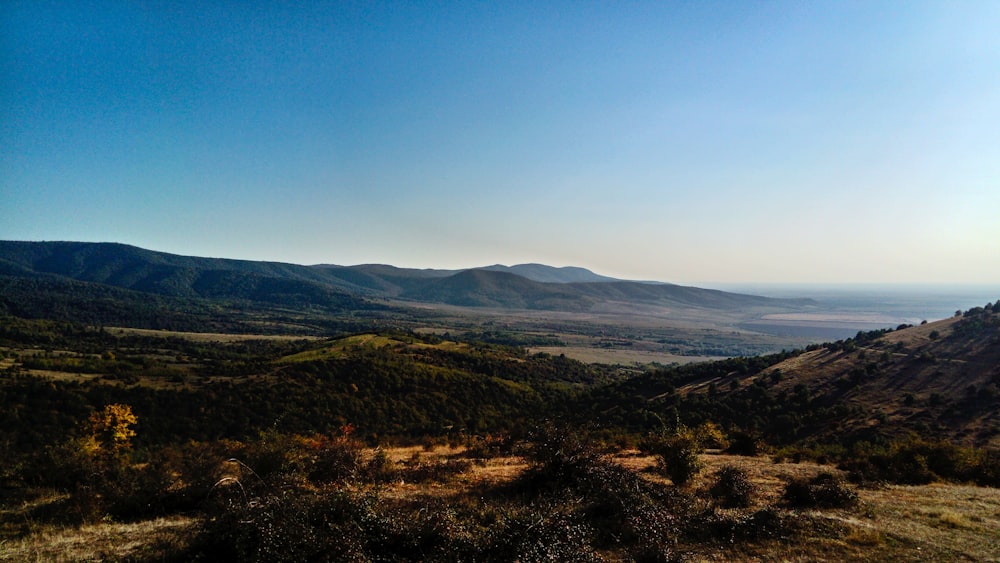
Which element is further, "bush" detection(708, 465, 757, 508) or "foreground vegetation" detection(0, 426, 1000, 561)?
"bush" detection(708, 465, 757, 508)

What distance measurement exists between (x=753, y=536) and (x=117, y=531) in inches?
487

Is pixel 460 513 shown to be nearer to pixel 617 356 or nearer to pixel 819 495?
pixel 819 495

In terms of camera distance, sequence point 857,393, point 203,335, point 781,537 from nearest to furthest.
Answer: point 781,537 < point 857,393 < point 203,335

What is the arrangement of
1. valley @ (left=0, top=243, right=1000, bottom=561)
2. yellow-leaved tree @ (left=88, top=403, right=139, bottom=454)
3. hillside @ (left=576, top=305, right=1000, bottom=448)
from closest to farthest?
valley @ (left=0, top=243, right=1000, bottom=561) < hillside @ (left=576, top=305, right=1000, bottom=448) < yellow-leaved tree @ (left=88, top=403, right=139, bottom=454)

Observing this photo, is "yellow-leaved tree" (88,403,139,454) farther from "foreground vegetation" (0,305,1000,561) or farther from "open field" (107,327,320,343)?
"open field" (107,327,320,343)

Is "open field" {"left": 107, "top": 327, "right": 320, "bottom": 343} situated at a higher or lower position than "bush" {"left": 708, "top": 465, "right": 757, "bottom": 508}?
lower

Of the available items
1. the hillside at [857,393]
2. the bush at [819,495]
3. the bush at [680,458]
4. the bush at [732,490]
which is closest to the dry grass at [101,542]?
the bush at [680,458]

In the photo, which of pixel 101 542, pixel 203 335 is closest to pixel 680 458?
pixel 101 542

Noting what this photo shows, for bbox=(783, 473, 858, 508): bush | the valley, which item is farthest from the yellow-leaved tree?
bbox=(783, 473, 858, 508): bush

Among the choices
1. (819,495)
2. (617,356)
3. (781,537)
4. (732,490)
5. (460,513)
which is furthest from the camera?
(617,356)

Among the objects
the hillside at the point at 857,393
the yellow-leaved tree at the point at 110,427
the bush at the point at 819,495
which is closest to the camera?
the bush at the point at 819,495

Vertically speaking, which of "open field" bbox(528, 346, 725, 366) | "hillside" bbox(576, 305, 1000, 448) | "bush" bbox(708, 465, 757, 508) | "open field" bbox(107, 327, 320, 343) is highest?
"bush" bbox(708, 465, 757, 508)

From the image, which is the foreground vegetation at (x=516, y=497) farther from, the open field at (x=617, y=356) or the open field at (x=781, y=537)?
the open field at (x=617, y=356)

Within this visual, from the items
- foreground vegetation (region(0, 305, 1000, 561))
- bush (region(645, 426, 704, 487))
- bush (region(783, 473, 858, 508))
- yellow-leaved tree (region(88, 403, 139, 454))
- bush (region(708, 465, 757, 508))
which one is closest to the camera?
foreground vegetation (region(0, 305, 1000, 561))
